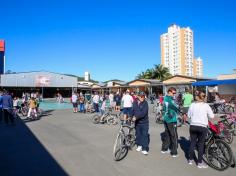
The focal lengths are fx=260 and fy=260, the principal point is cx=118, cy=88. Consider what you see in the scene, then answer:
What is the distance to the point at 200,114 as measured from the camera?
6.14 meters

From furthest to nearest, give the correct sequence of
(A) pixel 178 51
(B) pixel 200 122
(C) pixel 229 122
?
1. (A) pixel 178 51
2. (C) pixel 229 122
3. (B) pixel 200 122

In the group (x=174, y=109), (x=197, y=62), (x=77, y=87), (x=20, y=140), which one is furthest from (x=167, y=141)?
(x=197, y=62)

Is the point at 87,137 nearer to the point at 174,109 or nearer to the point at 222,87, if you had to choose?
the point at 174,109

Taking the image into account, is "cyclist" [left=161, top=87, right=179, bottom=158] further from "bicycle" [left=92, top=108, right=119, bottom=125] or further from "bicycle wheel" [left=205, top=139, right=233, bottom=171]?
"bicycle" [left=92, top=108, right=119, bottom=125]

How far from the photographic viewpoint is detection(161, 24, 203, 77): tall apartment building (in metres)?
128

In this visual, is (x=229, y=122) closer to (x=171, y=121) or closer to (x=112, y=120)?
(x=171, y=121)

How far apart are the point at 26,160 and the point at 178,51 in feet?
421

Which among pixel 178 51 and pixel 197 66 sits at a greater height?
pixel 178 51

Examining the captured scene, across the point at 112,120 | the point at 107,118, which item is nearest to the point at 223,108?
the point at 112,120

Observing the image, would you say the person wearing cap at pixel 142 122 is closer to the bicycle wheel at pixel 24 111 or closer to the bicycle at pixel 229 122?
the bicycle at pixel 229 122

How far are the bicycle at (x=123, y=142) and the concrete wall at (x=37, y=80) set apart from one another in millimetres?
57134

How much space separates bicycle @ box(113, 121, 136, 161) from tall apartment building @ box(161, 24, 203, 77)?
405ft

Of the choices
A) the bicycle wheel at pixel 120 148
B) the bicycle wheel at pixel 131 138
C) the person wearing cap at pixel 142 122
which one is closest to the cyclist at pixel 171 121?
the person wearing cap at pixel 142 122

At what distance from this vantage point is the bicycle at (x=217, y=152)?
5.90 metres
